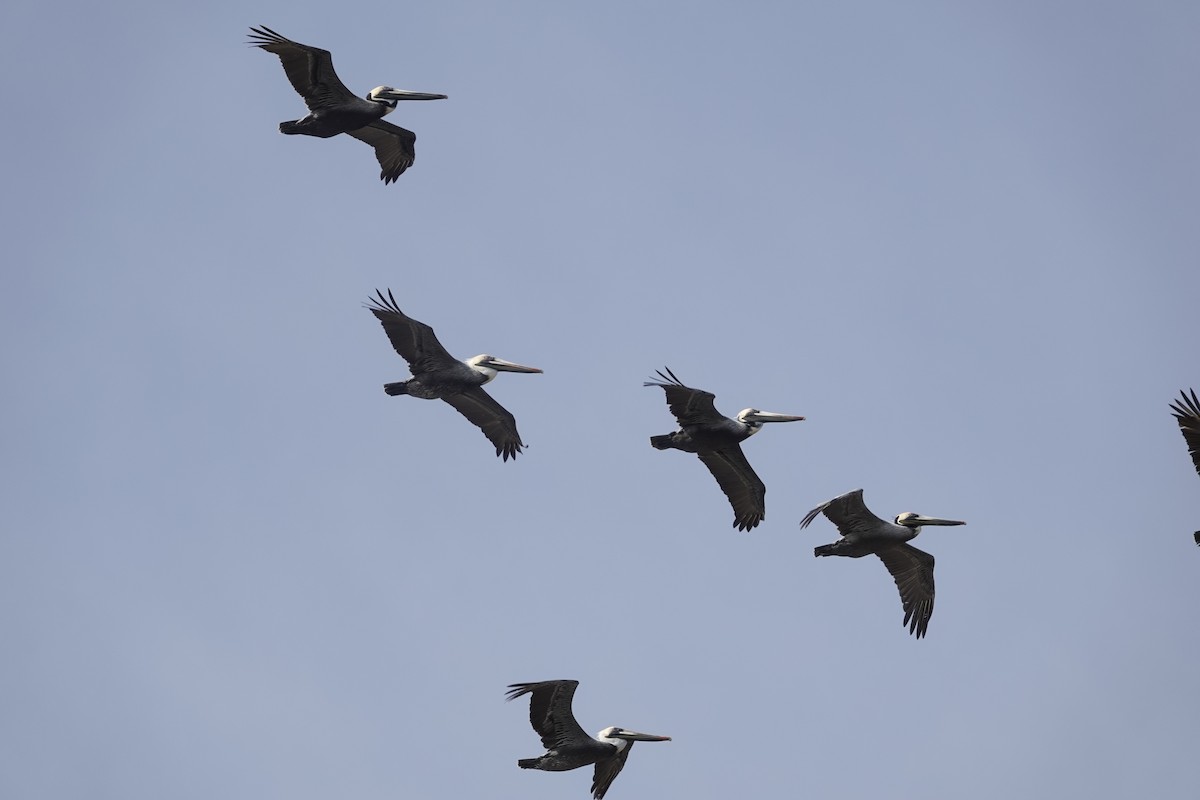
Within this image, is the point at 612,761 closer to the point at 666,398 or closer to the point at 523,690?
the point at 523,690

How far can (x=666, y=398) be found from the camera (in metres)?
26.5

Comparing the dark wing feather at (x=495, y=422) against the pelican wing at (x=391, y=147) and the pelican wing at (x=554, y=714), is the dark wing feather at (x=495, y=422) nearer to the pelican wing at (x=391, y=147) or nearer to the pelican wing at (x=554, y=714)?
the pelican wing at (x=391, y=147)

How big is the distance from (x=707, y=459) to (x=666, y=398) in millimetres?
1710

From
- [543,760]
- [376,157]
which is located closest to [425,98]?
[376,157]

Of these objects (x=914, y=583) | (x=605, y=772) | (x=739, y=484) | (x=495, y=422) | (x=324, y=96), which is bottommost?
(x=605, y=772)

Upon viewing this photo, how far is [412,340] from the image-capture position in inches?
1067

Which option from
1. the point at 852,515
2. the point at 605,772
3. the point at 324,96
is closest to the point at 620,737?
the point at 605,772

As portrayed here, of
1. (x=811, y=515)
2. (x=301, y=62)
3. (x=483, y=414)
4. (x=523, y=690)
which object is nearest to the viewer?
(x=523, y=690)

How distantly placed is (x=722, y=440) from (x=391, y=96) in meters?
8.32

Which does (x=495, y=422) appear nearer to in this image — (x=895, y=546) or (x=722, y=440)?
(x=722, y=440)

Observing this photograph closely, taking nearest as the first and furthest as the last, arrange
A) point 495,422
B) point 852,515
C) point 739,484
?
point 852,515
point 739,484
point 495,422

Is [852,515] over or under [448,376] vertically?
under

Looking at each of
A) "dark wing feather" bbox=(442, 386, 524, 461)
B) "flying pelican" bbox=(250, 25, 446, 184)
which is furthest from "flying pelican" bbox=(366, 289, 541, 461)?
"flying pelican" bbox=(250, 25, 446, 184)

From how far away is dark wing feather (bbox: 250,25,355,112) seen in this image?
2664cm
